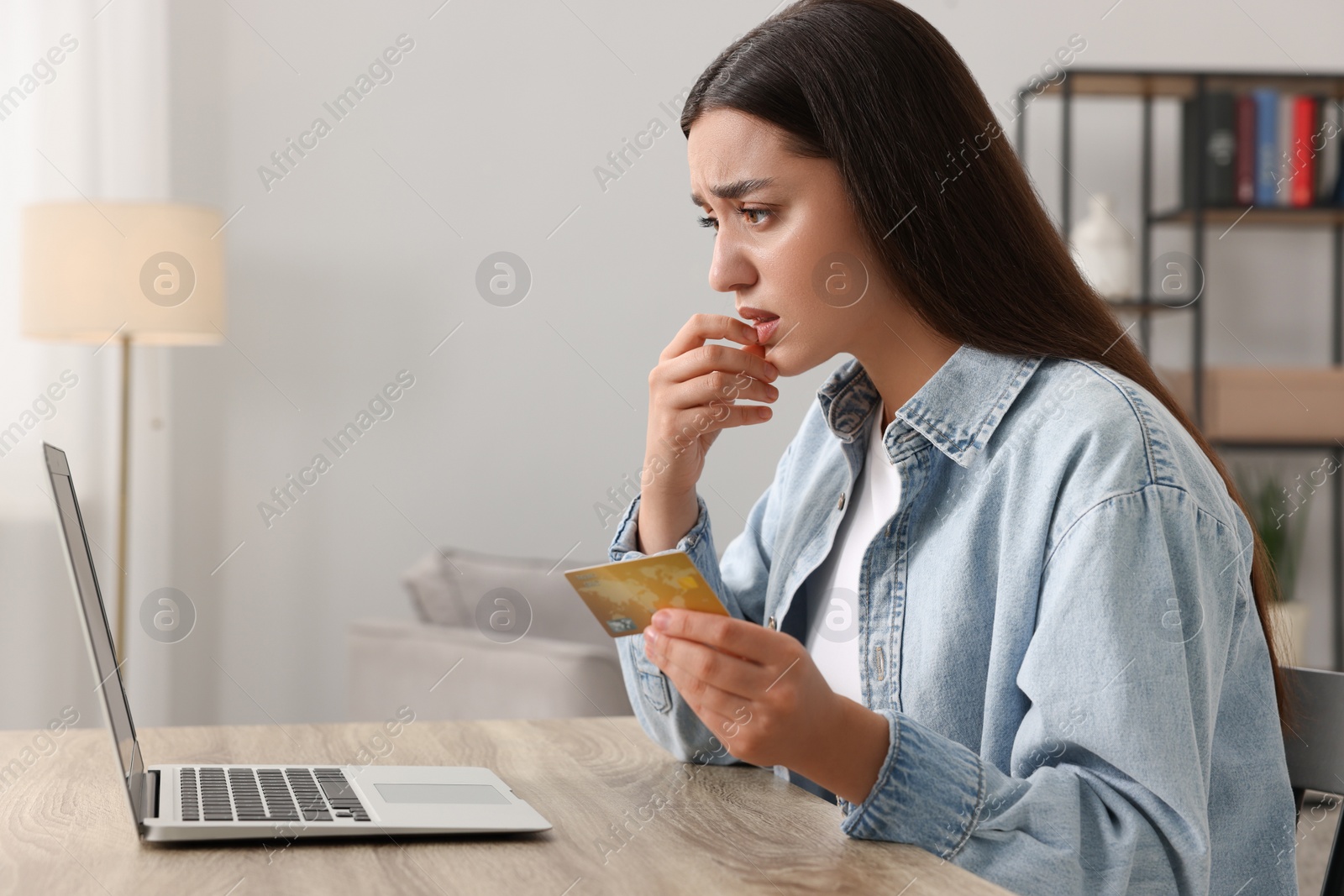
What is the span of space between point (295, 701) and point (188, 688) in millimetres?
282

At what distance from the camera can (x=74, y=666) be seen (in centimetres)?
310

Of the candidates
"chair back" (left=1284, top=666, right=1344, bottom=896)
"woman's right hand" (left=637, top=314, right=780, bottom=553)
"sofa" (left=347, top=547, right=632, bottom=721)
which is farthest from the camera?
"sofa" (left=347, top=547, right=632, bottom=721)

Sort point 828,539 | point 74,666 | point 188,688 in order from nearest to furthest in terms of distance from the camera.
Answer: point 828,539, point 74,666, point 188,688

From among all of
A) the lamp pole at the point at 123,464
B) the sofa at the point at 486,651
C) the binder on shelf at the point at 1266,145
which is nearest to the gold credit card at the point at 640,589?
the sofa at the point at 486,651

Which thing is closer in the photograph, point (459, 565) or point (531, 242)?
point (459, 565)

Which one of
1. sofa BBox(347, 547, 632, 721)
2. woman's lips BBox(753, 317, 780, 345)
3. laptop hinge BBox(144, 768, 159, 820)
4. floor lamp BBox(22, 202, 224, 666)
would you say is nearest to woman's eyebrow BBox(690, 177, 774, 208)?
woman's lips BBox(753, 317, 780, 345)

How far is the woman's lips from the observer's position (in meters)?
1.16

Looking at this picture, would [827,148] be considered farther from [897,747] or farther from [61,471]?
[61,471]

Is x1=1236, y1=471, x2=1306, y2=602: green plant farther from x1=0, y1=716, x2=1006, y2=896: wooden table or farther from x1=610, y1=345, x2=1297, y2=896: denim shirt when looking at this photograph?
x1=0, y1=716, x2=1006, y2=896: wooden table

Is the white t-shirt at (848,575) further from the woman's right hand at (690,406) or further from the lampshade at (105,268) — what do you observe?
the lampshade at (105,268)

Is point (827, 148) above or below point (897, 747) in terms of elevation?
above

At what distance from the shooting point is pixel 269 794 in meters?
0.88

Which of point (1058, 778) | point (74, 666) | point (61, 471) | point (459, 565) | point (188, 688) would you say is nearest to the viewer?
Answer: point (1058, 778)

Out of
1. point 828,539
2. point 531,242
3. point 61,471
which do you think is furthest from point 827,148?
point 531,242
